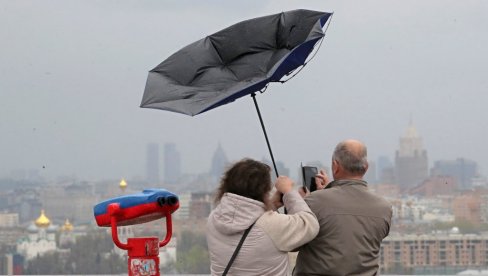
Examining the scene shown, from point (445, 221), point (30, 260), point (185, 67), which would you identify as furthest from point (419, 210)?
point (185, 67)

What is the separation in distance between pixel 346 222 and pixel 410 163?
47.9 m

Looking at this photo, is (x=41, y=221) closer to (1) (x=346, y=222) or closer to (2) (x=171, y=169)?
(2) (x=171, y=169)

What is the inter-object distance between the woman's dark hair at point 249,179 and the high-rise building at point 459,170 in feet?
123

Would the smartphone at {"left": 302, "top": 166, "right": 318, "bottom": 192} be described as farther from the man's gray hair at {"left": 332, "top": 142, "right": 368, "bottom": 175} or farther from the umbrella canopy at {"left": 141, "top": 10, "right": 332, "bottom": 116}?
the umbrella canopy at {"left": 141, "top": 10, "right": 332, "bottom": 116}

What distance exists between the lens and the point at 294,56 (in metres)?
3.60

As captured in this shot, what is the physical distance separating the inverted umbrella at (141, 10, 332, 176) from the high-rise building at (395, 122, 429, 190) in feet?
134

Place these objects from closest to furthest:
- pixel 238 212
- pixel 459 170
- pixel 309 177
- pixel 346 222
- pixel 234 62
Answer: pixel 238 212 → pixel 346 222 → pixel 309 177 → pixel 234 62 → pixel 459 170

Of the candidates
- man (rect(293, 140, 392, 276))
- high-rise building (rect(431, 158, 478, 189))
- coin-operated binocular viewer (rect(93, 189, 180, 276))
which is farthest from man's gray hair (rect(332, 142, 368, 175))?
high-rise building (rect(431, 158, 478, 189))

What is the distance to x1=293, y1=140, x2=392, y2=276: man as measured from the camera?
11.1 ft

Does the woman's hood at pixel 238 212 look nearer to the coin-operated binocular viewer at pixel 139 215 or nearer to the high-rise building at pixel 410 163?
the coin-operated binocular viewer at pixel 139 215

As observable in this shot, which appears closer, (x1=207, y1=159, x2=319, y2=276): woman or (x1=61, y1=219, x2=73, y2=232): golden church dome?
(x1=207, y1=159, x2=319, y2=276): woman

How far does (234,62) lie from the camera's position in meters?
3.88

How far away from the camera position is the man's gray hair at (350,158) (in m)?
3.39

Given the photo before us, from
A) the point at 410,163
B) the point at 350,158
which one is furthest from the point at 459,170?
the point at 350,158
